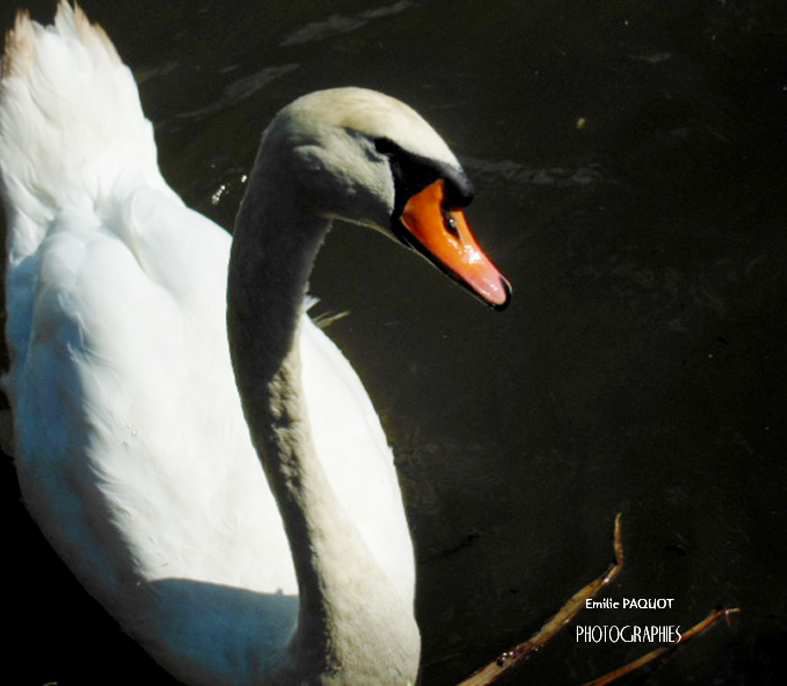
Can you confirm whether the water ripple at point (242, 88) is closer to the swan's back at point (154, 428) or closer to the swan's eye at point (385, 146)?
the swan's back at point (154, 428)

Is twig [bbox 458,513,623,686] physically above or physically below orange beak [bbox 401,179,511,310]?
below

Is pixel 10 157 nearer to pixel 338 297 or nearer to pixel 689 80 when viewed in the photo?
pixel 338 297

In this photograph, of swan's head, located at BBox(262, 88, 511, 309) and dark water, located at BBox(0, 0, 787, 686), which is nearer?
swan's head, located at BBox(262, 88, 511, 309)

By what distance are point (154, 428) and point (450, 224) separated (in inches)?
76.6

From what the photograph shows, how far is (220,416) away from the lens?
5.38 m

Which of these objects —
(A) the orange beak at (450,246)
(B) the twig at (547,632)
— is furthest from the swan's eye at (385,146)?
(B) the twig at (547,632)

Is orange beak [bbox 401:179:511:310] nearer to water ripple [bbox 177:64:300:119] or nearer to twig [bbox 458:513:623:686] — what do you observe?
twig [bbox 458:513:623:686]

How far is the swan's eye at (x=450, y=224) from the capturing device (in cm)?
380

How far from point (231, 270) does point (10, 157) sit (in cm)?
294

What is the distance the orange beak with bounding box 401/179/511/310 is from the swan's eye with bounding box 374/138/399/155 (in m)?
0.15

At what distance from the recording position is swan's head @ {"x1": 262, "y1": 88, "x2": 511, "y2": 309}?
3.61 m

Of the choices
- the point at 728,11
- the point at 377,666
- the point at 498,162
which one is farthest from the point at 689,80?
the point at 377,666

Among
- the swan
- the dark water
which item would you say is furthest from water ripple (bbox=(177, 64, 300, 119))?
the swan

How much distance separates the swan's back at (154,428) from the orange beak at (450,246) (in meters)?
1.75
